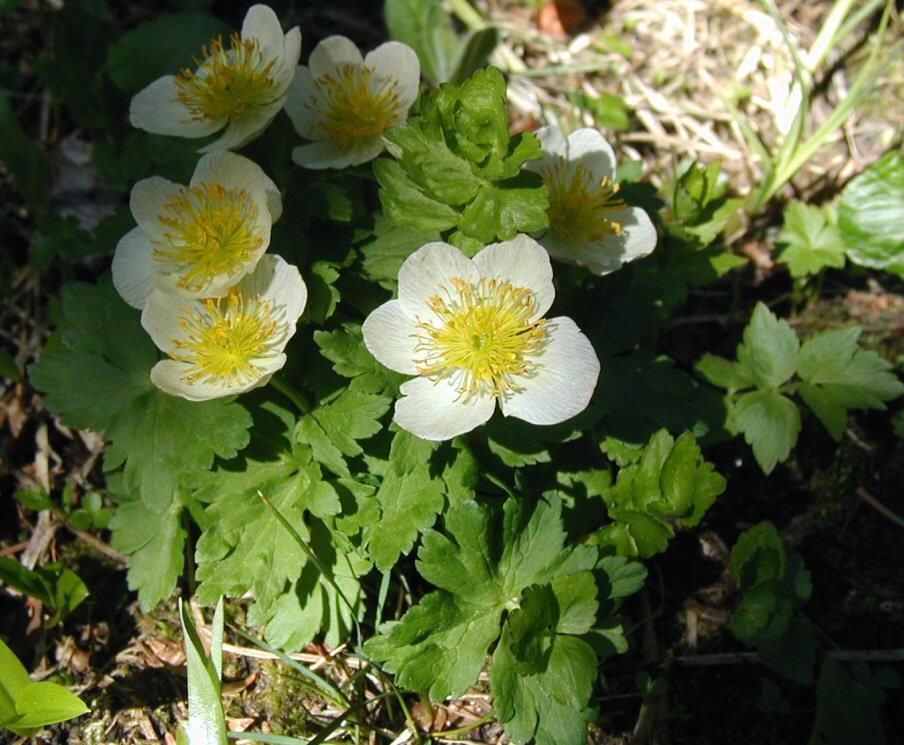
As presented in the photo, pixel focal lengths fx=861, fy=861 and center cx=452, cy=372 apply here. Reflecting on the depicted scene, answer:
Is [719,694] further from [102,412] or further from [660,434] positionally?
[102,412]

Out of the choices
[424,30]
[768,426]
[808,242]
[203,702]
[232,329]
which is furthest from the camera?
[424,30]

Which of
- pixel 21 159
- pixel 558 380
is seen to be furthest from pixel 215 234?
pixel 21 159

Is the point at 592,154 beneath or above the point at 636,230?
above

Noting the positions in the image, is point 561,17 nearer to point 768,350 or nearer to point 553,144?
point 553,144

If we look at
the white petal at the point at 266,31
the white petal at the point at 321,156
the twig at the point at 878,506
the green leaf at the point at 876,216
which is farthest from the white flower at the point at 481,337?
the green leaf at the point at 876,216

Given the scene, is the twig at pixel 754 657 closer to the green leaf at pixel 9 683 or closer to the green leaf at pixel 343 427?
the green leaf at pixel 343 427

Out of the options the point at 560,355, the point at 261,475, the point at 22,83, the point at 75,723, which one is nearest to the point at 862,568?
the point at 560,355
